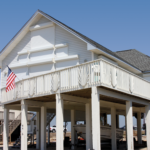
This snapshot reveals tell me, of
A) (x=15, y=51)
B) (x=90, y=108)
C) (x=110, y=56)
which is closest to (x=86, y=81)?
(x=90, y=108)

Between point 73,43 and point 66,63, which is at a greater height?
point 73,43

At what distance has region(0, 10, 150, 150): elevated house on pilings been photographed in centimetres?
1487

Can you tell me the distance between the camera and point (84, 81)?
1486 centimetres

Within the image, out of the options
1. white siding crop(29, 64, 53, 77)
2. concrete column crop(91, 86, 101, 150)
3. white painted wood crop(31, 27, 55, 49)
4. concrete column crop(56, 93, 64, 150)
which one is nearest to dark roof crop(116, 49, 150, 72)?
white siding crop(29, 64, 53, 77)

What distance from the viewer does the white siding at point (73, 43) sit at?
20.6m

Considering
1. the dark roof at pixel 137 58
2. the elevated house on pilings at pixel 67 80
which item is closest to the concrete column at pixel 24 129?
the elevated house on pilings at pixel 67 80

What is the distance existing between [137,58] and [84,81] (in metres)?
17.3

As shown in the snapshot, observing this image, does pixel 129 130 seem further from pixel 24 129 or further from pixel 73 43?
pixel 73 43

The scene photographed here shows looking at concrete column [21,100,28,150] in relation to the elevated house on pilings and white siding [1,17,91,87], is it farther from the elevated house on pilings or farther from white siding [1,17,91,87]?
white siding [1,17,91,87]

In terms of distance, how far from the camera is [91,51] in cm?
1989

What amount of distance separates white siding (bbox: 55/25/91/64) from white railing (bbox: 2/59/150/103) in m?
4.05

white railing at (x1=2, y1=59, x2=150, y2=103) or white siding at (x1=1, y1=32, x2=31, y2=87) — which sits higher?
→ white siding at (x1=1, y1=32, x2=31, y2=87)

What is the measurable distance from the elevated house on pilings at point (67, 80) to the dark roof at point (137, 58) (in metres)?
0.11

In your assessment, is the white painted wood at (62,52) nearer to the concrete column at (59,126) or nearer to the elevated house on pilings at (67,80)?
the elevated house on pilings at (67,80)
